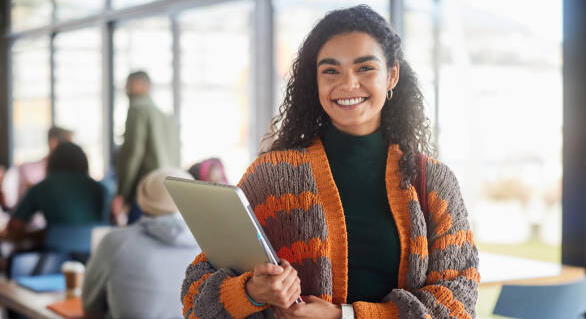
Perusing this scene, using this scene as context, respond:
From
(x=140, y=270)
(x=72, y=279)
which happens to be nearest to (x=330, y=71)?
(x=140, y=270)

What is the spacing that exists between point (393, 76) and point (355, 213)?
0.28 m

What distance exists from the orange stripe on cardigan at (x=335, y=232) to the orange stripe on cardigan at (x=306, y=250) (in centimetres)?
1

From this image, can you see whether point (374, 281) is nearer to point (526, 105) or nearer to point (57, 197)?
point (57, 197)

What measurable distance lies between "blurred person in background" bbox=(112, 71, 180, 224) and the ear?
3.74 meters

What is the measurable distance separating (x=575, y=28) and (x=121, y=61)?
473 centimetres

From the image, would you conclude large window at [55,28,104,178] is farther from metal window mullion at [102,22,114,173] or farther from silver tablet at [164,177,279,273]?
silver tablet at [164,177,279,273]

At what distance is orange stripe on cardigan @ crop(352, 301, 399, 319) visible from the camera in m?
1.20

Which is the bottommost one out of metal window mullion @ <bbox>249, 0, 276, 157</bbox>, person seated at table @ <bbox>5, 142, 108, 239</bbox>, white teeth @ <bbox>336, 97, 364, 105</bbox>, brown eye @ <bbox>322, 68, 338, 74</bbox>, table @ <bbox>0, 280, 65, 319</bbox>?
table @ <bbox>0, 280, 65, 319</bbox>

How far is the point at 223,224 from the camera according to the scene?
1.14m

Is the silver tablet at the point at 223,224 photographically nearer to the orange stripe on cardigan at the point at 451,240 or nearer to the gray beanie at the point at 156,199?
the orange stripe on cardigan at the point at 451,240

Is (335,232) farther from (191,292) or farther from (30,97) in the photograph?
(30,97)

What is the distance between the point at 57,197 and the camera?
421 cm

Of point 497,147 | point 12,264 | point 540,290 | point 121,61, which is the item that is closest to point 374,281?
point 540,290

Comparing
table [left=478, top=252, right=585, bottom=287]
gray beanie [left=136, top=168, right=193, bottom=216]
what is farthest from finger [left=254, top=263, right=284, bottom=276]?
table [left=478, top=252, right=585, bottom=287]
